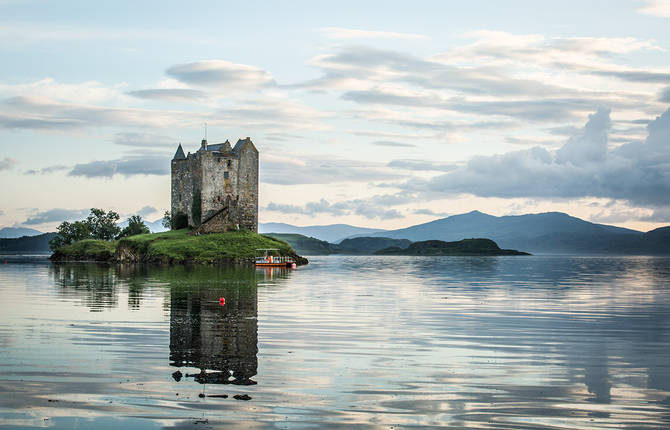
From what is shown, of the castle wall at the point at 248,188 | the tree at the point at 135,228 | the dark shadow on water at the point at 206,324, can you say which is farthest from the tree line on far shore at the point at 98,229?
the dark shadow on water at the point at 206,324

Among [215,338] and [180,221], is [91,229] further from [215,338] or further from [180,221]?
[215,338]

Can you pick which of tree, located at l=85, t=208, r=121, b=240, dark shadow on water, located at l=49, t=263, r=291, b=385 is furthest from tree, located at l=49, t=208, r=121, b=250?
dark shadow on water, located at l=49, t=263, r=291, b=385

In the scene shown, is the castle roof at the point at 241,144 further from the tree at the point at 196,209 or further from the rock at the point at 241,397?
the rock at the point at 241,397

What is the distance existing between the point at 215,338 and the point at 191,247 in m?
105

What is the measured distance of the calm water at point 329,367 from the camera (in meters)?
14.2

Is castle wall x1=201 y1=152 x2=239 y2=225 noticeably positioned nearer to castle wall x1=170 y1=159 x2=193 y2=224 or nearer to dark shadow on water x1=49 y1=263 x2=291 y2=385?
castle wall x1=170 y1=159 x2=193 y2=224

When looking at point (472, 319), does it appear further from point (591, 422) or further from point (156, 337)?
point (591, 422)

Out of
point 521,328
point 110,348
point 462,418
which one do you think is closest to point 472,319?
point 521,328

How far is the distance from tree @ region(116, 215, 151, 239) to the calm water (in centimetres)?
13909

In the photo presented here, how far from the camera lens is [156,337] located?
25.4m

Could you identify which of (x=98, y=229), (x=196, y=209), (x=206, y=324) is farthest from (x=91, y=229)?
(x=206, y=324)

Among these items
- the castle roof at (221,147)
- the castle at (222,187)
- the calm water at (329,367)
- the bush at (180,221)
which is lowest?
the calm water at (329,367)

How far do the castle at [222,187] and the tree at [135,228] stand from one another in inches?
1271

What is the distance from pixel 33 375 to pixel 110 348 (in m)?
4.73
